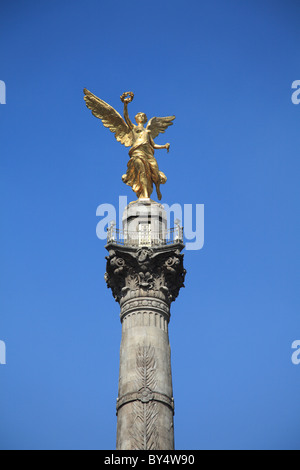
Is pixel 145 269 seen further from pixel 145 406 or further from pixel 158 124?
pixel 158 124

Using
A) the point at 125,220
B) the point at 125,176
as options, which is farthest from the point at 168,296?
the point at 125,176

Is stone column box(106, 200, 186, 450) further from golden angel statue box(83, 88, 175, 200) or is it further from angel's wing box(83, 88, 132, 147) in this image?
angel's wing box(83, 88, 132, 147)

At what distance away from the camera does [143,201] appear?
4312 cm

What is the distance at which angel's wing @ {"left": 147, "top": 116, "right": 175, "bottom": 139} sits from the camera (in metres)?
46.7

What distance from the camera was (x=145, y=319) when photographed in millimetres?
38188

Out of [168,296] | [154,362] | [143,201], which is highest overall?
[143,201]

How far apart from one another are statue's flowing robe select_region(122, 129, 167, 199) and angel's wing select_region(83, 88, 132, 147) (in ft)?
3.48

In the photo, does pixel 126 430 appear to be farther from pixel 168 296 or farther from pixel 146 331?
pixel 168 296

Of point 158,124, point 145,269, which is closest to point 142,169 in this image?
point 158,124

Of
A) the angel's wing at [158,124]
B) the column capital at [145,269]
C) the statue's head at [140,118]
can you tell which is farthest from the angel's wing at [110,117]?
the column capital at [145,269]

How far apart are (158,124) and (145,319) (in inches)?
531
